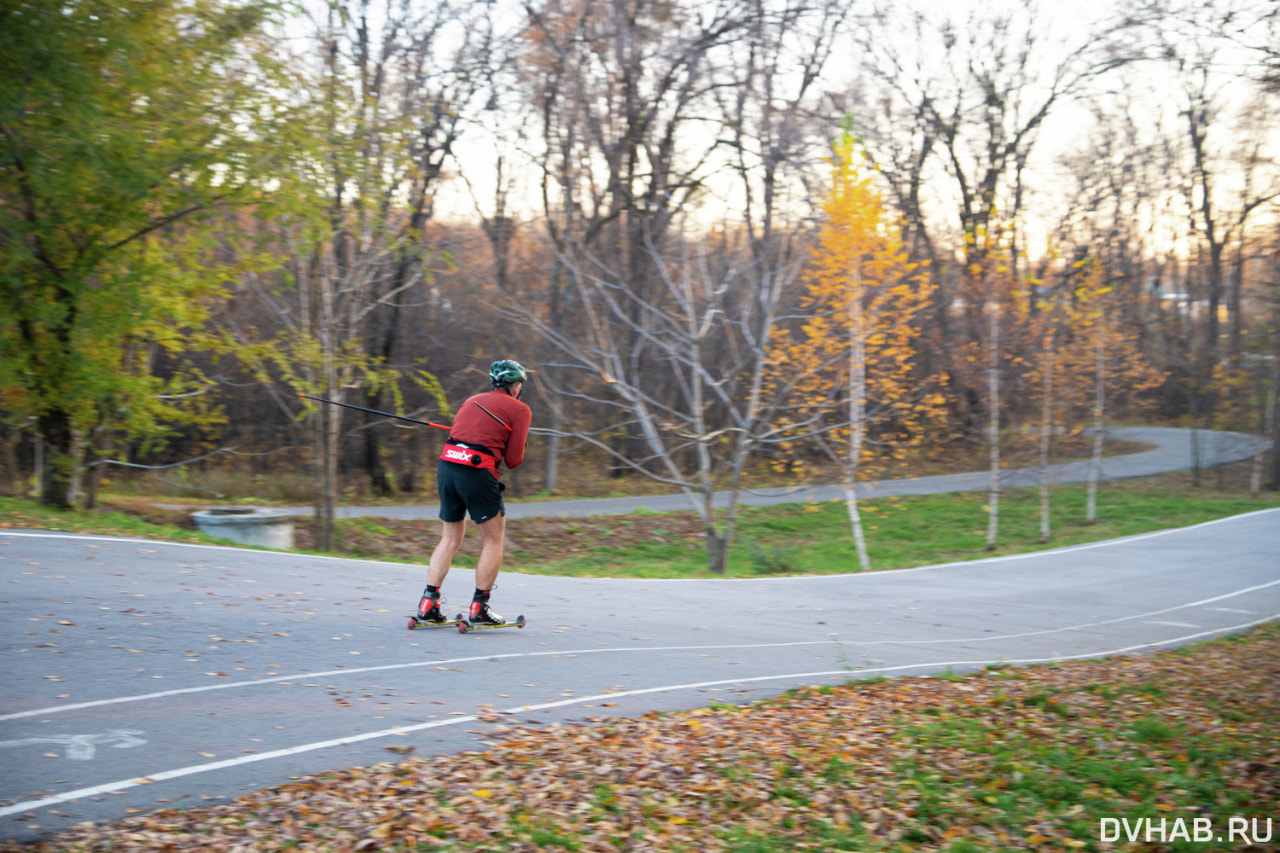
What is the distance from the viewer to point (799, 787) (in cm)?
502

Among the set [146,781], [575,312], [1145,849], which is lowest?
[1145,849]

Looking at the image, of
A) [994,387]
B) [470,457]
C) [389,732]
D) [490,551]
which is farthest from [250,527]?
[994,387]

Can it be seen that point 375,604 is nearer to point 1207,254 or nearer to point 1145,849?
point 1145,849

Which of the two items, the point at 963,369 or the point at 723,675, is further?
the point at 963,369

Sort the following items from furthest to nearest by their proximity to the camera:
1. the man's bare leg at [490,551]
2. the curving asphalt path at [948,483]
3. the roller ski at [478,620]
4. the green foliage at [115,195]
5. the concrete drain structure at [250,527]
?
the curving asphalt path at [948,483] < the concrete drain structure at [250,527] < the green foliage at [115,195] < the roller ski at [478,620] < the man's bare leg at [490,551]

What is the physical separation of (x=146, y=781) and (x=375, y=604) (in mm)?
4618

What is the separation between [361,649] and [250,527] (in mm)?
10005

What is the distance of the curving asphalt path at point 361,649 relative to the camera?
4859 millimetres

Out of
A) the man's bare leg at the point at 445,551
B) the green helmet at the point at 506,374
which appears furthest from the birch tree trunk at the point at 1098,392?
the man's bare leg at the point at 445,551

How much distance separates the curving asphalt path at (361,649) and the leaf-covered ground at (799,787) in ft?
1.24

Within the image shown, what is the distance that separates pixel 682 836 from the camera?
14.2 ft

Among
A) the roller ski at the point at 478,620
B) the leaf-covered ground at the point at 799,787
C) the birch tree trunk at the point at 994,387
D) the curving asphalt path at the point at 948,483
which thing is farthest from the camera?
the curving asphalt path at the point at 948,483

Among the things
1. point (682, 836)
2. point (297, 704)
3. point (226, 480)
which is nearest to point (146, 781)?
point (297, 704)

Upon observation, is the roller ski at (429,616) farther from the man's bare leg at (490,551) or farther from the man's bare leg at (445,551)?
the man's bare leg at (490,551)
